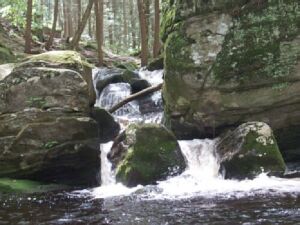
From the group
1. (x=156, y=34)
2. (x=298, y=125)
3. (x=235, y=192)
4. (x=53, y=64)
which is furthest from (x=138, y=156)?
(x=156, y=34)

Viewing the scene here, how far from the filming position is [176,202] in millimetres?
8352

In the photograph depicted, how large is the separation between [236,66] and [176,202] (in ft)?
15.9

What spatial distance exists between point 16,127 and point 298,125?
6671mm

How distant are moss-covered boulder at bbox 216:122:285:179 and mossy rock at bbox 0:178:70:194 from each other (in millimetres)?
3604

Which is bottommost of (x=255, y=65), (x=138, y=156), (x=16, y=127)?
(x=138, y=156)

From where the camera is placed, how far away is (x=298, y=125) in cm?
1190

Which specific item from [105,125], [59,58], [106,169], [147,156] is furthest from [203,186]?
[59,58]

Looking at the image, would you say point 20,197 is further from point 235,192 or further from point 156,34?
point 156,34

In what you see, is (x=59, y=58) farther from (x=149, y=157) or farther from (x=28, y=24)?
(x=28, y=24)

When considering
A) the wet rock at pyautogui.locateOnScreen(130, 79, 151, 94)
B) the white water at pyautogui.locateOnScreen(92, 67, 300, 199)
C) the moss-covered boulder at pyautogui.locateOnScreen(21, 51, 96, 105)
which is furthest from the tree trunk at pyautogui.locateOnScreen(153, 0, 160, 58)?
the white water at pyautogui.locateOnScreen(92, 67, 300, 199)

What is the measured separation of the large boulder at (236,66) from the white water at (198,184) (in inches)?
34.0

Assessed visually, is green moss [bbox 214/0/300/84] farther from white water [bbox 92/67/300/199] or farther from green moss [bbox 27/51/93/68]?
green moss [bbox 27/51/93/68]

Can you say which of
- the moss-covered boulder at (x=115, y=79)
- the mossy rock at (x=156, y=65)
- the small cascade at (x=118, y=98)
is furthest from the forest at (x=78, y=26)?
the small cascade at (x=118, y=98)

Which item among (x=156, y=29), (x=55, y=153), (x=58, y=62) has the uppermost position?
(x=156, y=29)
